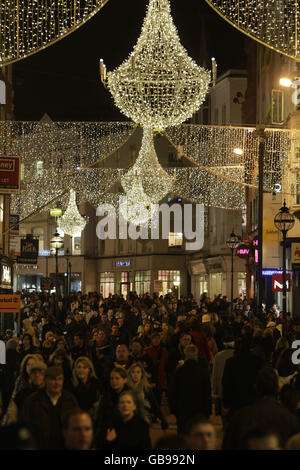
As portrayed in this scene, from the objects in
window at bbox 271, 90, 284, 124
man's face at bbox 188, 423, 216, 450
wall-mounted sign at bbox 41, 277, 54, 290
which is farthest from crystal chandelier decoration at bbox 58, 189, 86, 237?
man's face at bbox 188, 423, 216, 450

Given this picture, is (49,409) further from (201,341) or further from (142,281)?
(142,281)

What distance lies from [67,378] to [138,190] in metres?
32.4

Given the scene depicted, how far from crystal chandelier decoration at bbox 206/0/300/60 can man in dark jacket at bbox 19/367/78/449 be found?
6452 mm

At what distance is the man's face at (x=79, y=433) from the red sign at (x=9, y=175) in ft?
63.5

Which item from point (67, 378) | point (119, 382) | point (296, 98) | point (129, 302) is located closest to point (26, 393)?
point (119, 382)

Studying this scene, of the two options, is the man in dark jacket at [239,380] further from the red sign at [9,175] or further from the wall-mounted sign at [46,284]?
the wall-mounted sign at [46,284]

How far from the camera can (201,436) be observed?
19.0 ft

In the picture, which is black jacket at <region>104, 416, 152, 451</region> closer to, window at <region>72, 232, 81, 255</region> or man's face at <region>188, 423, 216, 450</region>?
man's face at <region>188, 423, 216, 450</region>

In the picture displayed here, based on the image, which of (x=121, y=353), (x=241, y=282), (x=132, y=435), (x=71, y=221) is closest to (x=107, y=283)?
(x=241, y=282)

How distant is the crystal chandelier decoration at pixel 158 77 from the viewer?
16453mm

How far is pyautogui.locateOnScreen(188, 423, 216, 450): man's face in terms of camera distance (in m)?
5.77

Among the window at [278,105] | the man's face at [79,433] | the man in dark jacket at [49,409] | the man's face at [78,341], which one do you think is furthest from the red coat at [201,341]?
the window at [278,105]

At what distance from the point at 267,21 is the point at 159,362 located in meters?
5.78
